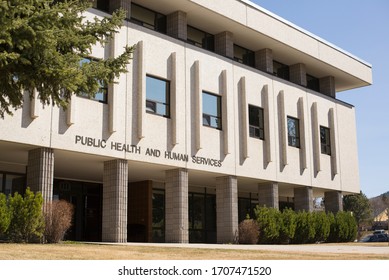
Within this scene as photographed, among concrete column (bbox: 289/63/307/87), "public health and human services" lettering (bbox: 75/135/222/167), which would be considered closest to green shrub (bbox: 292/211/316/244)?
"public health and human services" lettering (bbox: 75/135/222/167)

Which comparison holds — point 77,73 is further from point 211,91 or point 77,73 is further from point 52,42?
point 211,91

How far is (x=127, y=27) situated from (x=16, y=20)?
14.3 metres

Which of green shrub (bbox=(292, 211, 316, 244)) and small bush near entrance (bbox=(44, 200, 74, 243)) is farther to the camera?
green shrub (bbox=(292, 211, 316, 244))

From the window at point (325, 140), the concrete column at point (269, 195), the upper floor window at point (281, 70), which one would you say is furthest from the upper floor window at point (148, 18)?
the window at point (325, 140)

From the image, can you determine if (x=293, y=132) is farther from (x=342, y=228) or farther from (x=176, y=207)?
(x=176, y=207)

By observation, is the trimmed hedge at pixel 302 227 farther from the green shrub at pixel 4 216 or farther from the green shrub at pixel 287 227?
the green shrub at pixel 4 216

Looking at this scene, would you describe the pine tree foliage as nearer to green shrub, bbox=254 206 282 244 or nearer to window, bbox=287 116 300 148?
green shrub, bbox=254 206 282 244

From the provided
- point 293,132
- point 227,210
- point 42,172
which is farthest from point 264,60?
point 42,172

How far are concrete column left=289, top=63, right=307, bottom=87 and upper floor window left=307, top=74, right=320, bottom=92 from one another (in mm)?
2568

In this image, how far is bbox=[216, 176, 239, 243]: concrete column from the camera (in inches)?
1162

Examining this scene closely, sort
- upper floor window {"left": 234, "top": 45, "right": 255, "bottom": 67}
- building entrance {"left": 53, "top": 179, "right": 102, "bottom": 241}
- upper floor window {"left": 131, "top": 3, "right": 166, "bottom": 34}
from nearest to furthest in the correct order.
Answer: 1. upper floor window {"left": 131, "top": 3, "right": 166, "bottom": 34}
2. building entrance {"left": 53, "top": 179, "right": 102, "bottom": 241}
3. upper floor window {"left": 234, "top": 45, "right": 255, "bottom": 67}

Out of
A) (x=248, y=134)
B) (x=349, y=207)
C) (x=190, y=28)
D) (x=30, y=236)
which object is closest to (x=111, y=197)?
(x=30, y=236)

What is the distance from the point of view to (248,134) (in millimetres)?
31266
